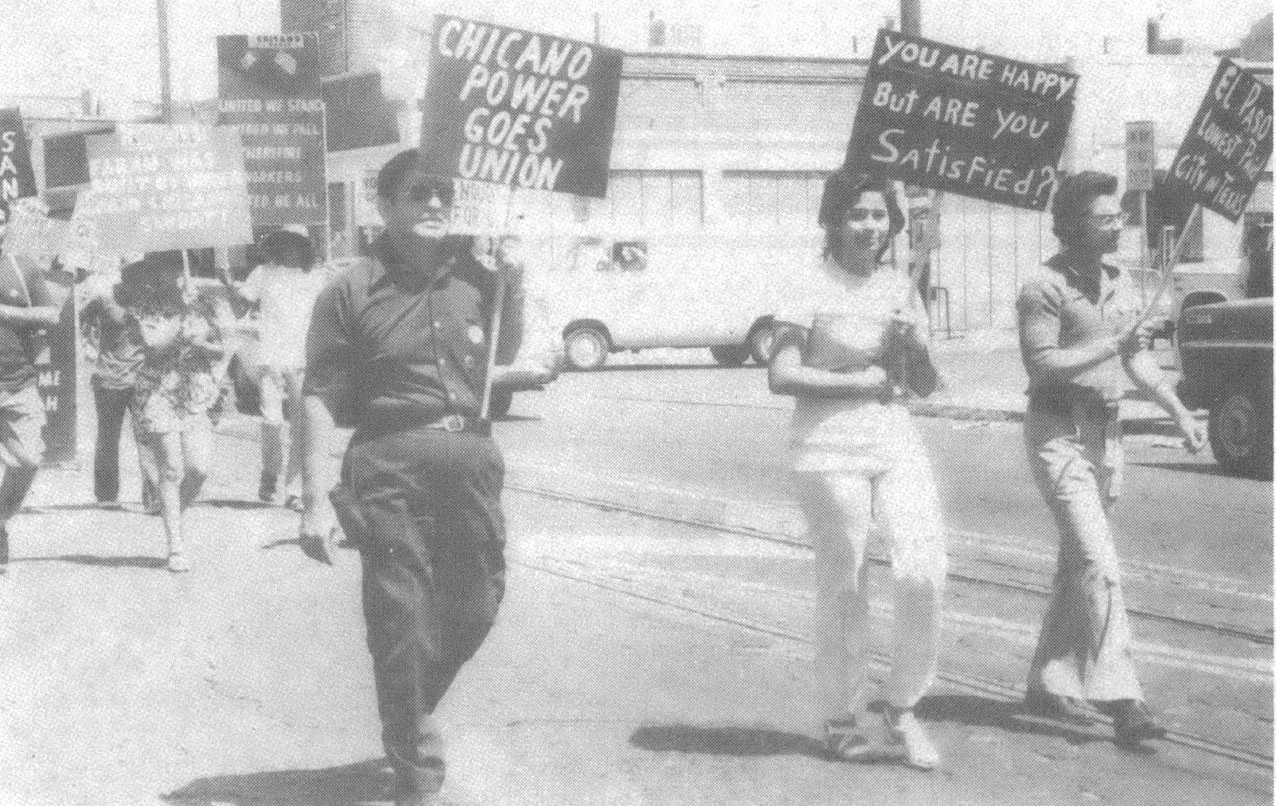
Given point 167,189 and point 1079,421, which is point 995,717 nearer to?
point 1079,421

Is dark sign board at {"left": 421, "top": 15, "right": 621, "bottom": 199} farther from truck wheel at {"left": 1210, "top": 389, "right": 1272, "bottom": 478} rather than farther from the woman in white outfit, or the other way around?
truck wheel at {"left": 1210, "top": 389, "right": 1272, "bottom": 478}

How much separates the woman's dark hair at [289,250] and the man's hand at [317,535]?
22.4 feet

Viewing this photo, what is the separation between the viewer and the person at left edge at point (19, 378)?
396 inches

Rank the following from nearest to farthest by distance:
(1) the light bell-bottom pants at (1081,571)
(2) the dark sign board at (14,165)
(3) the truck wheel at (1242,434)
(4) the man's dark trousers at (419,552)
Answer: (4) the man's dark trousers at (419,552)
(1) the light bell-bottom pants at (1081,571)
(2) the dark sign board at (14,165)
(3) the truck wheel at (1242,434)

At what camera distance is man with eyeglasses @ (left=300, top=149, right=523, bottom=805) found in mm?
5684

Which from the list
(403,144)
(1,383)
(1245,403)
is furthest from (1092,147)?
(1,383)

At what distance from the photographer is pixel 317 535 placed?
5.83 meters

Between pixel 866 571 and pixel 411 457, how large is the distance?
1.54 m

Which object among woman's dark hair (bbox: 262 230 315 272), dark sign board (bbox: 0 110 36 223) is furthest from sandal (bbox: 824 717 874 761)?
dark sign board (bbox: 0 110 36 223)

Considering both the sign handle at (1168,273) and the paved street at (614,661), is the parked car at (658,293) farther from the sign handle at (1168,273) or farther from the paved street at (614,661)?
the sign handle at (1168,273)

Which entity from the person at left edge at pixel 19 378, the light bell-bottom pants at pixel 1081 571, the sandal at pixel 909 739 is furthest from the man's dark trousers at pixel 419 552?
the person at left edge at pixel 19 378

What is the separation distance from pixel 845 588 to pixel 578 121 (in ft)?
5.43

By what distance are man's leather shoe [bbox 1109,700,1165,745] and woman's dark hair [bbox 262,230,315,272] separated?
23.5ft

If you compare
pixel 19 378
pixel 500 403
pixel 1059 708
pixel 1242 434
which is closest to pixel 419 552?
pixel 1059 708
